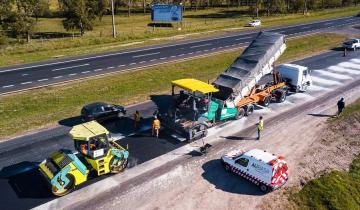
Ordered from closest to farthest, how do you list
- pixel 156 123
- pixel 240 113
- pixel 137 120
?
pixel 156 123 < pixel 137 120 < pixel 240 113

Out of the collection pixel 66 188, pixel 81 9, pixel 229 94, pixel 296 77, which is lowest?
pixel 66 188

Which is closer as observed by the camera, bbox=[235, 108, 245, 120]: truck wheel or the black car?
the black car

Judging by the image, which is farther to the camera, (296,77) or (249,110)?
(296,77)

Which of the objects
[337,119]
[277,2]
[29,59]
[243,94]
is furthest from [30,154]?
[277,2]

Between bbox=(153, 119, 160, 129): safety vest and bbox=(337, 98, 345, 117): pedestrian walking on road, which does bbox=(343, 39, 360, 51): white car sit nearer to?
bbox=(337, 98, 345, 117): pedestrian walking on road

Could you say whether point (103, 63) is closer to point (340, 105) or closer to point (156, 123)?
point (156, 123)

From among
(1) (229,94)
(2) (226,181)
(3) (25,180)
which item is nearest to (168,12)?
(1) (229,94)

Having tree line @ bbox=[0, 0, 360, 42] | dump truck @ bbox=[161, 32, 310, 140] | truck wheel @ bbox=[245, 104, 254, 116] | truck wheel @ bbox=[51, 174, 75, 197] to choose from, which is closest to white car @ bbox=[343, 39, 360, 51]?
dump truck @ bbox=[161, 32, 310, 140]

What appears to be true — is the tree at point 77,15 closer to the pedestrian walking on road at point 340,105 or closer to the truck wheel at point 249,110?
the truck wheel at point 249,110
